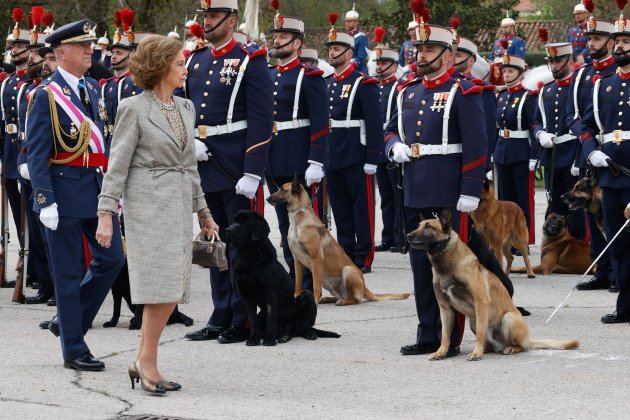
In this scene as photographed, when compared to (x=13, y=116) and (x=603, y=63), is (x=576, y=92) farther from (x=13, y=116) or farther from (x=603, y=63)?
(x=13, y=116)

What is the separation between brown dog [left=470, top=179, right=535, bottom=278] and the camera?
11453 millimetres

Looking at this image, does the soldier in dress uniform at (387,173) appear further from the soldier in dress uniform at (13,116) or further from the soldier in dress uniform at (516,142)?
the soldier in dress uniform at (13,116)

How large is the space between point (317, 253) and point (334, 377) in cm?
295

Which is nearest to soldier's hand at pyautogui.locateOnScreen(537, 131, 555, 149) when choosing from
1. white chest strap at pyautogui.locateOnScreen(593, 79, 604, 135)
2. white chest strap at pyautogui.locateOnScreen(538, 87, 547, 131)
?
white chest strap at pyautogui.locateOnScreen(538, 87, 547, 131)

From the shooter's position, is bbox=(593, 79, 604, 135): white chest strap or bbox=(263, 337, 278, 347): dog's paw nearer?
bbox=(263, 337, 278, 347): dog's paw

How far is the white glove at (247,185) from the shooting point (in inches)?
316

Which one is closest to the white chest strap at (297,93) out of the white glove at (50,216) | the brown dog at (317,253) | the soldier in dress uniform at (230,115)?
the brown dog at (317,253)

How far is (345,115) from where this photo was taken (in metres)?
12.1

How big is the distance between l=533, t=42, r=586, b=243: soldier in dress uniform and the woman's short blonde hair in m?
6.49

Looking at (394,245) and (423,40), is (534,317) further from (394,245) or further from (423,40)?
(394,245)

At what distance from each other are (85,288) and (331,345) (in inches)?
66.4

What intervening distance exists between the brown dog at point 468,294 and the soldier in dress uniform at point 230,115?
1.27 meters

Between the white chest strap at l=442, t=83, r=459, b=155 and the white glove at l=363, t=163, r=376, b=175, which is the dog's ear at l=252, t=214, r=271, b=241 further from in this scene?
the white glove at l=363, t=163, r=376, b=175

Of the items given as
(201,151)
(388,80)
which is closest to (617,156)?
(201,151)
